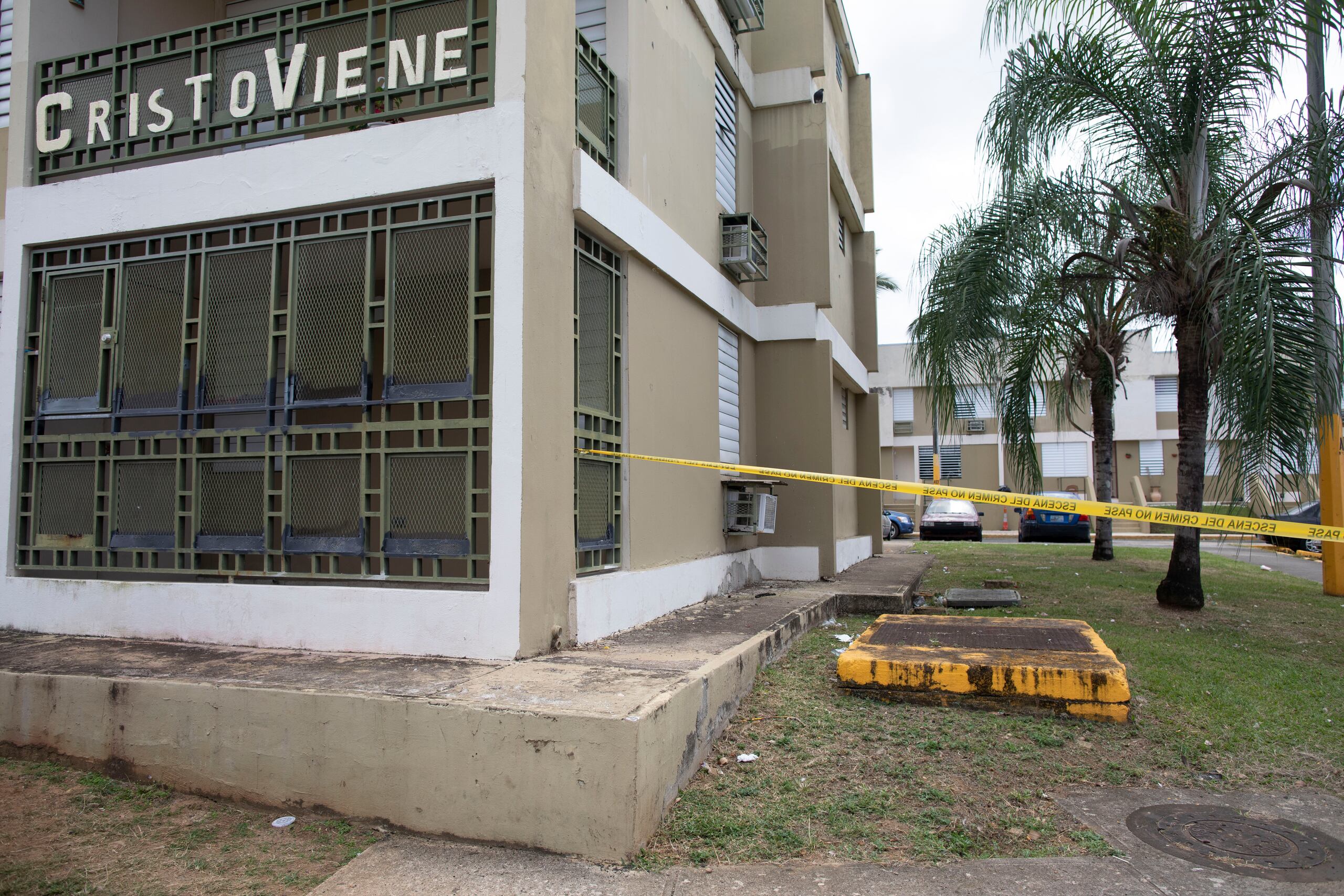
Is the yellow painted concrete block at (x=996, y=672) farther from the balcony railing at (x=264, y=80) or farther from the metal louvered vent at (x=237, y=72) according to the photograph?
the metal louvered vent at (x=237, y=72)

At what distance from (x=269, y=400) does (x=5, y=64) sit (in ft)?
15.9

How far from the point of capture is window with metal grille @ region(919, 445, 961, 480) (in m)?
38.6

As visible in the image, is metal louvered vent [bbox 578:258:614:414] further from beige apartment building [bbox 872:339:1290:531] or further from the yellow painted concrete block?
beige apartment building [bbox 872:339:1290:531]

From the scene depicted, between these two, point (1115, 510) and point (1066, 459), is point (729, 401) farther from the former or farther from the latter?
point (1066, 459)

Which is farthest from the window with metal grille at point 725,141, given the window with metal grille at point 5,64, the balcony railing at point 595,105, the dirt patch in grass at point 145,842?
the dirt patch in grass at point 145,842

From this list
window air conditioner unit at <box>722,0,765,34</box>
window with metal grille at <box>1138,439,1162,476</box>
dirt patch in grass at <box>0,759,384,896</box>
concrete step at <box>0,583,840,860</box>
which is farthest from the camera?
window with metal grille at <box>1138,439,1162,476</box>

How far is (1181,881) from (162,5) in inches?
396

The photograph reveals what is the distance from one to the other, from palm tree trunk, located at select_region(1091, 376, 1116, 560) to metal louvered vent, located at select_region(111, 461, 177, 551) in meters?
13.3

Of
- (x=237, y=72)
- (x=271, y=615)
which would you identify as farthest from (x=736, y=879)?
(x=237, y=72)

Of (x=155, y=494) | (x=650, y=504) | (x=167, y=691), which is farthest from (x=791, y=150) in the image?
(x=167, y=691)

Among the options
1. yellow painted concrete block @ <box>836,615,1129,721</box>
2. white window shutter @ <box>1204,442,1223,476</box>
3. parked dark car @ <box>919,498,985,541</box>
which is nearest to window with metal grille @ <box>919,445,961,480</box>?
parked dark car @ <box>919,498,985,541</box>

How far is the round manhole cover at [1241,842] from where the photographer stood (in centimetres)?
350

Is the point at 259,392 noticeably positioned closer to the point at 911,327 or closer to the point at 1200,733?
the point at 1200,733

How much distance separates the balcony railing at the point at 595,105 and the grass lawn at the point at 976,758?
4.16 meters
